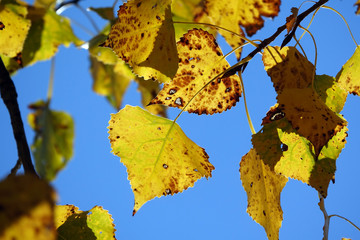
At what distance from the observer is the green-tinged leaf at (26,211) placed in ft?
0.44

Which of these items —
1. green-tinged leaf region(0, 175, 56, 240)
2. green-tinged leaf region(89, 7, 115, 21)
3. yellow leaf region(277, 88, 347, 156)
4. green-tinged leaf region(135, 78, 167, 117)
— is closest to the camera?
green-tinged leaf region(0, 175, 56, 240)

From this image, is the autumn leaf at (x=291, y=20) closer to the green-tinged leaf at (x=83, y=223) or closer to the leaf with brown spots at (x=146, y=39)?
the leaf with brown spots at (x=146, y=39)

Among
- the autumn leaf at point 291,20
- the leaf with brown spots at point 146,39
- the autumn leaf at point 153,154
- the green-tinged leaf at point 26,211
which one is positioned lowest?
the green-tinged leaf at point 26,211

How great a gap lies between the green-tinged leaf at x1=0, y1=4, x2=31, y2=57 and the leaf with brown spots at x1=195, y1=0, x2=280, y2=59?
30 cm

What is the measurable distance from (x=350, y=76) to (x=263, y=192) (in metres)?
0.21

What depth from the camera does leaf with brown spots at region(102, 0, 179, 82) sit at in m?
0.42

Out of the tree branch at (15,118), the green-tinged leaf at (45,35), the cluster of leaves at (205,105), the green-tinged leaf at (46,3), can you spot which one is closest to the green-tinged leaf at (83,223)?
the cluster of leaves at (205,105)

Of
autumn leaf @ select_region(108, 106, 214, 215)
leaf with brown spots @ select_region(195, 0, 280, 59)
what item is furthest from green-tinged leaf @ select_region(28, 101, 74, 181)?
leaf with brown spots @ select_region(195, 0, 280, 59)

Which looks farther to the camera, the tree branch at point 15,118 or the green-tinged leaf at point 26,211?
the tree branch at point 15,118

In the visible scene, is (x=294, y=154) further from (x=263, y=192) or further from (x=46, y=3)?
(x=46, y=3)

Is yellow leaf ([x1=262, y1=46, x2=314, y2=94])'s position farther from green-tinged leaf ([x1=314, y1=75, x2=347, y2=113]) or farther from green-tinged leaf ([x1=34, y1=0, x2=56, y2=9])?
green-tinged leaf ([x1=34, y1=0, x2=56, y2=9])

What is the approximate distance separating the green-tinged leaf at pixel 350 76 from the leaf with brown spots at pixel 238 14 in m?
0.14

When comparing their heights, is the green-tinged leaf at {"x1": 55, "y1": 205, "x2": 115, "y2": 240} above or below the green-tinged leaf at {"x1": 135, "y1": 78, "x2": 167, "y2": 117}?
below

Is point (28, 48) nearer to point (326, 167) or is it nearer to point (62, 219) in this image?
point (62, 219)
